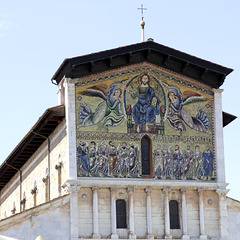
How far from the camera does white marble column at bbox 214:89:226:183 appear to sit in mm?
41031

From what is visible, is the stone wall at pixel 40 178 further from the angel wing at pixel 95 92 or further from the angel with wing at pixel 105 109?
the angel wing at pixel 95 92

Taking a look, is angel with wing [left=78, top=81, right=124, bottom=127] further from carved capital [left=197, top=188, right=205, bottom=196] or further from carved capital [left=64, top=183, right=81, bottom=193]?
carved capital [left=197, top=188, right=205, bottom=196]

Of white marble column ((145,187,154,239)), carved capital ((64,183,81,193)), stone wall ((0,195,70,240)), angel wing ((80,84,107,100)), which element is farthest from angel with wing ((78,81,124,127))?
stone wall ((0,195,70,240))

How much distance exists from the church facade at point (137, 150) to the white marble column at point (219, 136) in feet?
0.13

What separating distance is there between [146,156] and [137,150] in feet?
1.65

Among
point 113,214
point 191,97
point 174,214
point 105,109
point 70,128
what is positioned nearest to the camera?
point 113,214

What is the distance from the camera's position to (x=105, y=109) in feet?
132

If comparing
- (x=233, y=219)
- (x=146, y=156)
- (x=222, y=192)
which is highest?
(x=146, y=156)

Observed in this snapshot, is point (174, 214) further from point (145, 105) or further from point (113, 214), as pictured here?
point (145, 105)

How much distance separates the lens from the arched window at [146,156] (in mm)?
40250

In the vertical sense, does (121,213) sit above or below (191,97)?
below

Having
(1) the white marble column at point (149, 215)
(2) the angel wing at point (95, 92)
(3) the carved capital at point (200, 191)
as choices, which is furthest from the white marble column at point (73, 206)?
(3) the carved capital at point (200, 191)

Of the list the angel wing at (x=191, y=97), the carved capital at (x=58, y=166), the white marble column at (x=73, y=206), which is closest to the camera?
the white marble column at (x=73, y=206)

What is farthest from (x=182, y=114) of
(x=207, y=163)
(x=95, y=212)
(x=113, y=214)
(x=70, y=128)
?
(x=95, y=212)
